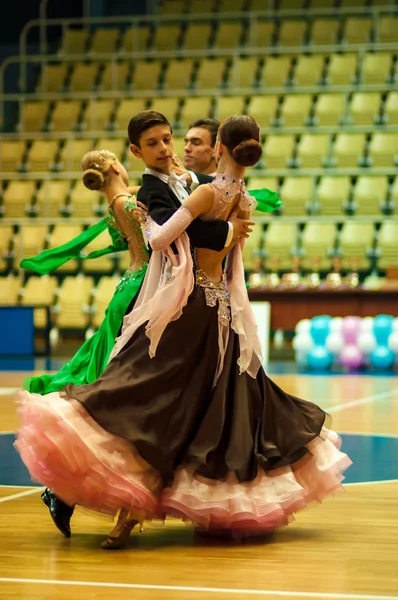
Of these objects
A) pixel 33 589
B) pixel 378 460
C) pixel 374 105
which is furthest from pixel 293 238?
pixel 33 589

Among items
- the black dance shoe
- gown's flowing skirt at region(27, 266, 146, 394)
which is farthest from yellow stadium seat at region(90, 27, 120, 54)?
the black dance shoe

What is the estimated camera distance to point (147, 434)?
12.3 ft

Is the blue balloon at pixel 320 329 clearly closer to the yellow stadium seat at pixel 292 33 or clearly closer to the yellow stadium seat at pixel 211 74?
the yellow stadium seat at pixel 211 74

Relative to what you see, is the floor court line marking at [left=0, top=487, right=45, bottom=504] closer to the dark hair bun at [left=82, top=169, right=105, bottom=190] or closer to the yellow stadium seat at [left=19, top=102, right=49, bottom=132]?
the dark hair bun at [left=82, top=169, right=105, bottom=190]

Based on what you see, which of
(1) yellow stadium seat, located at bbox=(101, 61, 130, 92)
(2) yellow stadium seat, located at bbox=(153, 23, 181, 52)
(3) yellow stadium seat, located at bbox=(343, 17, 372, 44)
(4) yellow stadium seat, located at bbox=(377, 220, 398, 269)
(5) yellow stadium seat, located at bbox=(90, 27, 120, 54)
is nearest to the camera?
(4) yellow stadium seat, located at bbox=(377, 220, 398, 269)

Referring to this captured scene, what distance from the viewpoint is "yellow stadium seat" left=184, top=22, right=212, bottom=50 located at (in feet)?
55.9

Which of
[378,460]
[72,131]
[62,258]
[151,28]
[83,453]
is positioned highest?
[151,28]

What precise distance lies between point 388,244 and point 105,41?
21.2 feet

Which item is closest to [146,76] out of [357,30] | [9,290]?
[357,30]

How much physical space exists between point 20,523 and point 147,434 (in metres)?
0.75

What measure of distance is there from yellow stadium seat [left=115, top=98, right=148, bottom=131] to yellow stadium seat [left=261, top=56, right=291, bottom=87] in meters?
1.73

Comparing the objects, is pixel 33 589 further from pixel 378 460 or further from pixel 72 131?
pixel 72 131

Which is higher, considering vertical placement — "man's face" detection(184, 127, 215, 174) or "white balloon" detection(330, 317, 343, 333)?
"man's face" detection(184, 127, 215, 174)

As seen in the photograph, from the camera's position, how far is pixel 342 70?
1550 centimetres
